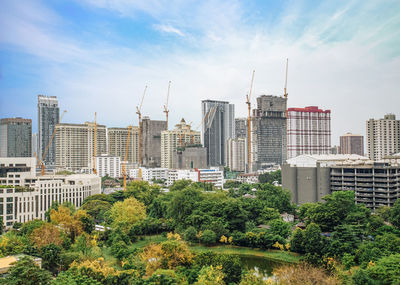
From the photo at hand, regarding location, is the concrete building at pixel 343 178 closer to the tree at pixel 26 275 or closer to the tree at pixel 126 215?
the tree at pixel 126 215

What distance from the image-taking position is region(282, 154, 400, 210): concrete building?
61.9 ft

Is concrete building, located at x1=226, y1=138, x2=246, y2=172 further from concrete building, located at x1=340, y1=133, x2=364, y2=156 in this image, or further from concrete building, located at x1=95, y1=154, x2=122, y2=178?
concrete building, located at x1=95, y1=154, x2=122, y2=178

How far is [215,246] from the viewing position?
14.7 m

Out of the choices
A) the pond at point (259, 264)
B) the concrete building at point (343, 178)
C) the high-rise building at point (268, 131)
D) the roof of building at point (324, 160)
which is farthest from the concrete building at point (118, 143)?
the pond at point (259, 264)

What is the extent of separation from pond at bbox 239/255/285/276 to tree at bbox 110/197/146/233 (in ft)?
17.7

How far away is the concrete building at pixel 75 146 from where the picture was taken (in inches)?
1793

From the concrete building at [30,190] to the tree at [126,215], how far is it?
458cm

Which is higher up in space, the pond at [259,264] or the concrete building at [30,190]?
the concrete building at [30,190]

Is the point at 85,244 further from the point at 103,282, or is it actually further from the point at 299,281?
the point at 299,281

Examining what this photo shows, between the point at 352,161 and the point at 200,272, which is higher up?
the point at 352,161

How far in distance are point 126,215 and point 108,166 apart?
28.4 metres

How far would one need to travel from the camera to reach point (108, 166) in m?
44.1

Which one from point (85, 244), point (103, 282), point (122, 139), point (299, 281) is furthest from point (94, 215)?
point (122, 139)

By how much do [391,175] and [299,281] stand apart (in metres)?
12.8
